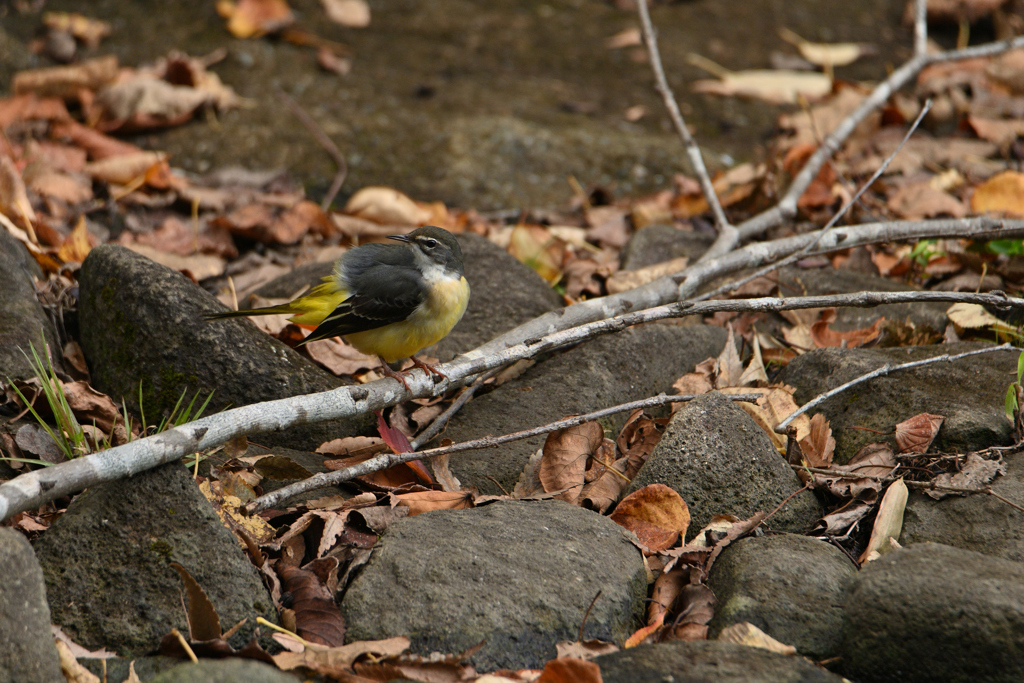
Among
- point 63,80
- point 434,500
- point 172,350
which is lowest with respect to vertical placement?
point 434,500

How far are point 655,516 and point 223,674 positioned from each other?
1.81 metres

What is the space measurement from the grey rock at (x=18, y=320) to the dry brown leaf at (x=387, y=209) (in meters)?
2.51

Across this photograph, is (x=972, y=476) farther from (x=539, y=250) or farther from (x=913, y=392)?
(x=539, y=250)

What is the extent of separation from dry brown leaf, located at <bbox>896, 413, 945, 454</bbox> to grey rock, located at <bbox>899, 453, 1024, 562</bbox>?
280mm

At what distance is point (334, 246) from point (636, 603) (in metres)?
3.86

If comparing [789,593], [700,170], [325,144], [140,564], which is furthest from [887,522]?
[325,144]

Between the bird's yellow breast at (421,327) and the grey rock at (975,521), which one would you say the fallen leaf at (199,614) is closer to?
the bird's yellow breast at (421,327)

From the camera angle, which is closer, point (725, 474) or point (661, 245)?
point (725, 474)

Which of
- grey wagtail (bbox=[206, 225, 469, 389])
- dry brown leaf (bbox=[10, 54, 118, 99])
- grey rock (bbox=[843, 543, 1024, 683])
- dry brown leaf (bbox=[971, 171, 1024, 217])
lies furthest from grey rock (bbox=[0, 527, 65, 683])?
dry brown leaf (bbox=[971, 171, 1024, 217])

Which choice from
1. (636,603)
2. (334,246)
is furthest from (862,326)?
(334,246)

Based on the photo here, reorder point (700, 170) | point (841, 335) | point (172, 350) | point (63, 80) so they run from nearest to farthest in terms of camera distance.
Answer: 1. point (172, 350)
2. point (841, 335)
3. point (700, 170)
4. point (63, 80)

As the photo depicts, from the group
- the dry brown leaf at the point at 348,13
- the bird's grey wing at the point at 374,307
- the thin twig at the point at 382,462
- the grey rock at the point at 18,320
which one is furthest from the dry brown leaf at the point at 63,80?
the thin twig at the point at 382,462

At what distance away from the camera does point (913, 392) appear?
3797 millimetres

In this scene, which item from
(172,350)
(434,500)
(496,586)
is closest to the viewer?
(496,586)
